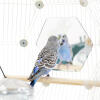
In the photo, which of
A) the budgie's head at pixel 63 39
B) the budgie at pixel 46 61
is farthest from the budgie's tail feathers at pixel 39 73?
the budgie's head at pixel 63 39

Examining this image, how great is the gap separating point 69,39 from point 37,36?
122 mm

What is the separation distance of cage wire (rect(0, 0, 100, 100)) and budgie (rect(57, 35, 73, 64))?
59mm

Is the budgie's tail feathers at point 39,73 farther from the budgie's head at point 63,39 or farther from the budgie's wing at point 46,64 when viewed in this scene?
the budgie's head at point 63,39

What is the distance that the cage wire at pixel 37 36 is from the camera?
1004 mm

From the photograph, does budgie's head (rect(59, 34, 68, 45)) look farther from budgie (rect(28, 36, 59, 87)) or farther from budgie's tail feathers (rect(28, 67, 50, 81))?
budgie's tail feathers (rect(28, 67, 50, 81))

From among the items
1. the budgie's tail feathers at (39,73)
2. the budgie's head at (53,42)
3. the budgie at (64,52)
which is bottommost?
the budgie's tail feathers at (39,73)

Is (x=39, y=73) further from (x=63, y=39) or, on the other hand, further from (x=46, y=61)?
(x=63, y=39)

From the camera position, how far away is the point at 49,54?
0.96 metres

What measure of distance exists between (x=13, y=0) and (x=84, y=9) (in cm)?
27

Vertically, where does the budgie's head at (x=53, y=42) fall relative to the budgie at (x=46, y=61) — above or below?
above

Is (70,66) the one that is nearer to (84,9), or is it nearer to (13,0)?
(84,9)

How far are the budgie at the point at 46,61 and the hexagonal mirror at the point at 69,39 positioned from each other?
0.02 m

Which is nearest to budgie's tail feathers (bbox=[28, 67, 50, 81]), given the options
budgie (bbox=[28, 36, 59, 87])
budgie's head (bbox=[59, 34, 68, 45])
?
budgie (bbox=[28, 36, 59, 87])

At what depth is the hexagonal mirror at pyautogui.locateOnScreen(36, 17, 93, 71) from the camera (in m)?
0.99
